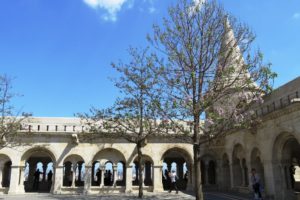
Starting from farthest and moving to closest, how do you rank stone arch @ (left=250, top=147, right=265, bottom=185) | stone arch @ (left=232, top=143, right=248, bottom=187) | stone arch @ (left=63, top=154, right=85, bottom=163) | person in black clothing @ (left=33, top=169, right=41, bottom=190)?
person in black clothing @ (left=33, top=169, right=41, bottom=190) → stone arch @ (left=63, top=154, right=85, bottom=163) → stone arch @ (left=232, top=143, right=248, bottom=187) → stone arch @ (left=250, top=147, right=265, bottom=185)

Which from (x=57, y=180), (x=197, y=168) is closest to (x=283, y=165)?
(x=197, y=168)

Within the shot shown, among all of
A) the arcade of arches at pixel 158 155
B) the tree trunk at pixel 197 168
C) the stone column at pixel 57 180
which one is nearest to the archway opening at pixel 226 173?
the arcade of arches at pixel 158 155

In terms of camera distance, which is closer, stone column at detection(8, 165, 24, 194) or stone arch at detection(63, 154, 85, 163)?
stone column at detection(8, 165, 24, 194)

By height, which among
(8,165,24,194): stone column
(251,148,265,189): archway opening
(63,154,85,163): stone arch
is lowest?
(8,165,24,194): stone column

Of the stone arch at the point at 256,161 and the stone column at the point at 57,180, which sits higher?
the stone arch at the point at 256,161

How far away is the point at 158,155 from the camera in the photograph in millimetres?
21797

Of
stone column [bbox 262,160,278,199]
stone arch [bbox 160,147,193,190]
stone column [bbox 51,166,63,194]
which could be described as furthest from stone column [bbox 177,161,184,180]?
stone column [bbox 262,160,278,199]

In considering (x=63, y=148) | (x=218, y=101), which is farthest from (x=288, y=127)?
(x=63, y=148)

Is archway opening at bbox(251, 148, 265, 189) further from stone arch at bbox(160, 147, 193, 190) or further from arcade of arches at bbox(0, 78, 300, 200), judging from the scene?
stone arch at bbox(160, 147, 193, 190)

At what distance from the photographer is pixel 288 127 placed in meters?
13.9

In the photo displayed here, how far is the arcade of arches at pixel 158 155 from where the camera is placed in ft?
49.5

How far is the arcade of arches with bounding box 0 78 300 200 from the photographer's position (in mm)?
15094

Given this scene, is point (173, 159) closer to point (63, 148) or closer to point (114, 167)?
point (114, 167)

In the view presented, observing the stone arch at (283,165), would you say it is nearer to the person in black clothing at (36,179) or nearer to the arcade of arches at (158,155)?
the arcade of arches at (158,155)
